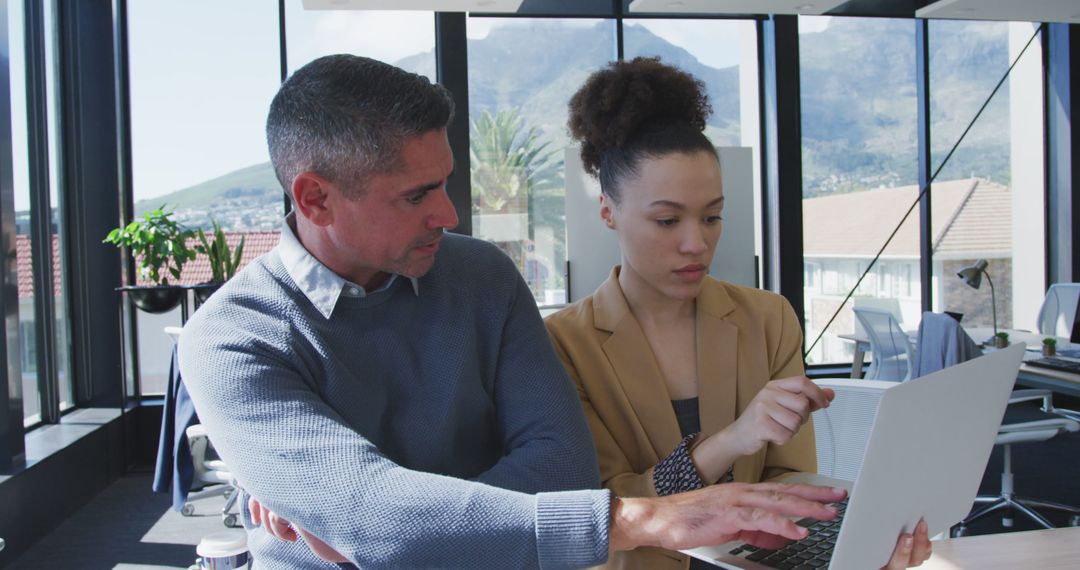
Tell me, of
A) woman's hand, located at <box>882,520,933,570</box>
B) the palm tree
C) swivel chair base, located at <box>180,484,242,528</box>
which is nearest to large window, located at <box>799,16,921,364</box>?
the palm tree

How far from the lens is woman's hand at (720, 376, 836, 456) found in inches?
49.4

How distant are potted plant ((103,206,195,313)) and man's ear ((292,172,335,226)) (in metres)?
4.53

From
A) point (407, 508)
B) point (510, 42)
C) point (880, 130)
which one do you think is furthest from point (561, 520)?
point (880, 130)

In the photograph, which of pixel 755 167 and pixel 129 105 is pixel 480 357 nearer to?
pixel 129 105

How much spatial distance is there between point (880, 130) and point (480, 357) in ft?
21.9

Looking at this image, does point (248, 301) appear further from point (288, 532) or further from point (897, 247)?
point (897, 247)

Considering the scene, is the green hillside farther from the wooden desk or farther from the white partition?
the wooden desk

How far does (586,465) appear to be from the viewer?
1316mm

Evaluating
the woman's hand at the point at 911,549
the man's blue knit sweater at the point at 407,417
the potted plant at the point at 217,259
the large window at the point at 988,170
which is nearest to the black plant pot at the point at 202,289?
the potted plant at the point at 217,259

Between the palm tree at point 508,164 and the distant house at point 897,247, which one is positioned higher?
the palm tree at point 508,164

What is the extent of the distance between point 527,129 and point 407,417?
19.3ft

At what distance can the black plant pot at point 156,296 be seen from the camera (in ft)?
18.0

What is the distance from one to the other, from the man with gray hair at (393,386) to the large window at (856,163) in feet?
20.3

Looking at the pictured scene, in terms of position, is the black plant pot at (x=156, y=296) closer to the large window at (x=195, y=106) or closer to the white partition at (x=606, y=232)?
the large window at (x=195, y=106)
